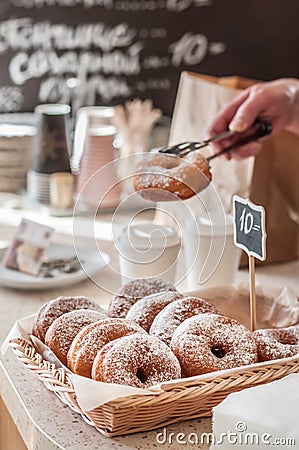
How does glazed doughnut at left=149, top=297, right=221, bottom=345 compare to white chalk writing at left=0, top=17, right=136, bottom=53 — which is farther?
white chalk writing at left=0, top=17, right=136, bottom=53

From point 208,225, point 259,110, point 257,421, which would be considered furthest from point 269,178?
point 257,421

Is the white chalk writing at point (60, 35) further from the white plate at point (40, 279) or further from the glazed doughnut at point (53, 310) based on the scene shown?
the glazed doughnut at point (53, 310)

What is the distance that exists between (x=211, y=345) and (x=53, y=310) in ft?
0.90

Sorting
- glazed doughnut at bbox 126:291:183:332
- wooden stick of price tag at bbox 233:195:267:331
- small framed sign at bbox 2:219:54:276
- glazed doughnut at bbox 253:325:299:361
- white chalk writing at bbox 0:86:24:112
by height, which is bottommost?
small framed sign at bbox 2:219:54:276

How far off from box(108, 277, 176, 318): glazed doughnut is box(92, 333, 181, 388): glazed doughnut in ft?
0.69

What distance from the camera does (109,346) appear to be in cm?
112

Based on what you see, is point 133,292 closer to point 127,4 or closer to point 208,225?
point 208,225

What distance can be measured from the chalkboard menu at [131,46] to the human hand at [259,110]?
98cm

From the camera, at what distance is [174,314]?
126 centimetres

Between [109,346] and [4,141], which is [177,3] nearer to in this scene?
[4,141]

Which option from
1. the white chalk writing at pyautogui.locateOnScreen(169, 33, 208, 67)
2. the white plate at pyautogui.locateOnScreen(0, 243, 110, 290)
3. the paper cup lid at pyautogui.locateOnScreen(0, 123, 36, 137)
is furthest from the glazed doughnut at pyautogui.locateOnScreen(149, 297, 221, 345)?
the white chalk writing at pyautogui.locateOnScreen(169, 33, 208, 67)

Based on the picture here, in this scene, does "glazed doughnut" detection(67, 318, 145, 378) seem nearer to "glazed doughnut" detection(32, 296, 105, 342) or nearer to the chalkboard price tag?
"glazed doughnut" detection(32, 296, 105, 342)

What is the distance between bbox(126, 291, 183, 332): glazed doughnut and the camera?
4.21ft

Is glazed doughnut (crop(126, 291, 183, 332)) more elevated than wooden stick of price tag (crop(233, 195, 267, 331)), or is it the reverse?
wooden stick of price tag (crop(233, 195, 267, 331))
